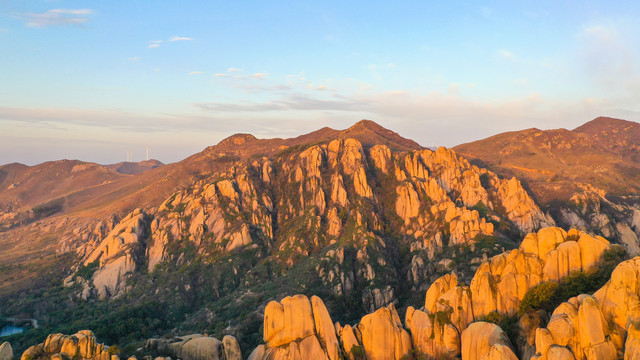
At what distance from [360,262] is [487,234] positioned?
55119mm

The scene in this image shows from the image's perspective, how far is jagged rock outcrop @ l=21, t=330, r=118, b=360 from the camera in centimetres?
7056

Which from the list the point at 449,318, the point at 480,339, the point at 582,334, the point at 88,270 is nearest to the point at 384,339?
the point at 449,318

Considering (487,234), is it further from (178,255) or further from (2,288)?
(2,288)

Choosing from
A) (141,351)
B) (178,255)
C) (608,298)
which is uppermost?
(608,298)

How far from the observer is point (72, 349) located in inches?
2785

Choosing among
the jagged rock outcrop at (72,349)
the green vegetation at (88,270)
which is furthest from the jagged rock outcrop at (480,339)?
the green vegetation at (88,270)

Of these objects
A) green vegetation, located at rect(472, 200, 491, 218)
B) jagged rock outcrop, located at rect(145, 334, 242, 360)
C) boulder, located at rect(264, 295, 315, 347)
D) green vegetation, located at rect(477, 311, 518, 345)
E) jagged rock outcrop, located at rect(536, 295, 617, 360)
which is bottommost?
jagged rock outcrop, located at rect(145, 334, 242, 360)

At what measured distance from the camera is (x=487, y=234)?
164 m

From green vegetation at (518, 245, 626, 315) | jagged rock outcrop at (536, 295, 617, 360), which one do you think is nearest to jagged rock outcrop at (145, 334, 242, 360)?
jagged rock outcrop at (536, 295, 617, 360)

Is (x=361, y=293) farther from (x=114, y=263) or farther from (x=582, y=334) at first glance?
(x=114, y=263)

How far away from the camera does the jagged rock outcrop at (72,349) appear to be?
70.6 metres

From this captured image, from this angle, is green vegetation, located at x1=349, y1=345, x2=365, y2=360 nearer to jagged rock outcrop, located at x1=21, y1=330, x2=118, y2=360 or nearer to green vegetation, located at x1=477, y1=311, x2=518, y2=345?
green vegetation, located at x1=477, y1=311, x2=518, y2=345

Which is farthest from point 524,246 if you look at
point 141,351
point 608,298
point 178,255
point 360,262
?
point 178,255

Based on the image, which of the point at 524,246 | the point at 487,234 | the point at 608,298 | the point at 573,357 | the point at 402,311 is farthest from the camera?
the point at 487,234
